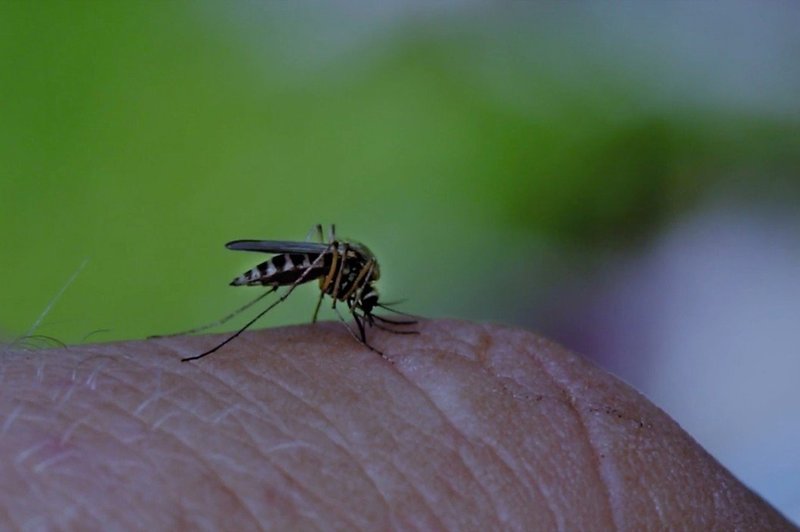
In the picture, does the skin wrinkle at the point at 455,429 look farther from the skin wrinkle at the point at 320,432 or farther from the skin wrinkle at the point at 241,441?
the skin wrinkle at the point at 241,441

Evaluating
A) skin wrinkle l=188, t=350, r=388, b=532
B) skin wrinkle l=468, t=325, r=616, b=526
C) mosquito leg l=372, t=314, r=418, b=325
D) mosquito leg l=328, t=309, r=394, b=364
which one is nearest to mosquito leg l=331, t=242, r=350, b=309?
mosquito leg l=372, t=314, r=418, b=325

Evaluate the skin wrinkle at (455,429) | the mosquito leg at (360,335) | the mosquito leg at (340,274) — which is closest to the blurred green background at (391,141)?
the mosquito leg at (340,274)

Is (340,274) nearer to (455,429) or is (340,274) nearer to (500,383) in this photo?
(500,383)

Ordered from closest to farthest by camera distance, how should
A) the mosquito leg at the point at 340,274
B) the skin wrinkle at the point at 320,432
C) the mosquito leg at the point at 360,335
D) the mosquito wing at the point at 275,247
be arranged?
the skin wrinkle at the point at 320,432, the mosquito leg at the point at 360,335, the mosquito wing at the point at 275,247, the mosquito leg at the point at 340,274

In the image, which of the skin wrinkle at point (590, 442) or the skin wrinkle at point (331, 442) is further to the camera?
the skin wrinkle at point (590, 442)

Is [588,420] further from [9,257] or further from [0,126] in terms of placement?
[0,126]

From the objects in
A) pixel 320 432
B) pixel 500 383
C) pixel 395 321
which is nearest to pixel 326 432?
pixel 320 432
